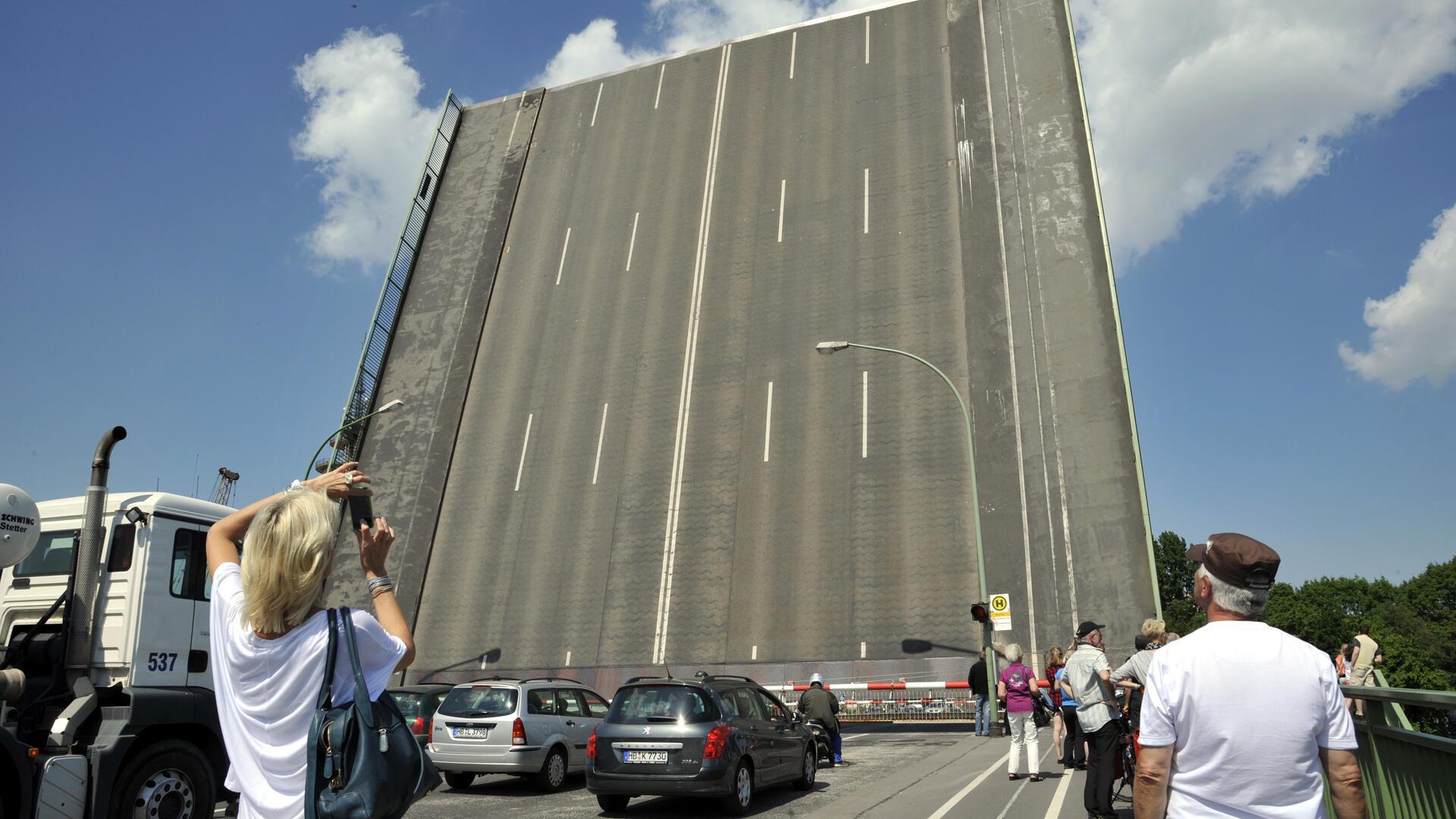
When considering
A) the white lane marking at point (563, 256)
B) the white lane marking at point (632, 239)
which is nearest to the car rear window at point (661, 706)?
the white lane marking at point (632, 239)

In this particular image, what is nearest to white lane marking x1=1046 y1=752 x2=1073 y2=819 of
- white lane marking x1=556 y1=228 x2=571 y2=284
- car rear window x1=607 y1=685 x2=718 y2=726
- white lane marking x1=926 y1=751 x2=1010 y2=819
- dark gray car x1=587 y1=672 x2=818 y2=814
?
white lane marking x1=926 y1=751 x2=1010 y2=819

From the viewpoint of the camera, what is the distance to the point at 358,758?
6.77ft

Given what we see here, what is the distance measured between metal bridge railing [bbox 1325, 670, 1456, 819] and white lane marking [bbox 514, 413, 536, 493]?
73.3ft

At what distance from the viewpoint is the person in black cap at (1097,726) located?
7.73 meters

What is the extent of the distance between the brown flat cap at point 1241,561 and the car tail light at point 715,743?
728cm

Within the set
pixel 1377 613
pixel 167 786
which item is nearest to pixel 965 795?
pixel 167 786

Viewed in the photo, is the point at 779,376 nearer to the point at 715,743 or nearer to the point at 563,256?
the point at 563,256

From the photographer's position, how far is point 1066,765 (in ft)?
40.4

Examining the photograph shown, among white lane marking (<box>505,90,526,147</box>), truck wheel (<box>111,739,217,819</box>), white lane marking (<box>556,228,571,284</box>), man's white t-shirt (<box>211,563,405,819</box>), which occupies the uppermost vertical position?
white lane marking (<box>505,90,526,147</box>)

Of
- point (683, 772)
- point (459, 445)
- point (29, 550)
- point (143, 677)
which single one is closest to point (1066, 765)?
point (683, 772)

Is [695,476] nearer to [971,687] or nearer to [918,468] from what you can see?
[918,468]

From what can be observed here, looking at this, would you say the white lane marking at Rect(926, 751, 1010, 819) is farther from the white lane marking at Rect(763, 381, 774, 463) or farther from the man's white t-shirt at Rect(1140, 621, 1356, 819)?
the white lane marking at Rect(763, 381, 774, 463)

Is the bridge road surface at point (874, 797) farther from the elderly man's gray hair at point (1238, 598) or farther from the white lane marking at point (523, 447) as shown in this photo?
the white lane marking at point (523, 447)

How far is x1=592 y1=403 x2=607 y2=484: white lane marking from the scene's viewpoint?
81.8 ft
